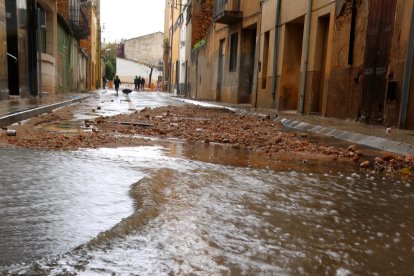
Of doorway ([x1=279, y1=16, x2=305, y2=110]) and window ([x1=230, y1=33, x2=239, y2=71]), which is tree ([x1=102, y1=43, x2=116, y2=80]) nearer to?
window ([x1=230, y1=33, x2=239, y2=71])

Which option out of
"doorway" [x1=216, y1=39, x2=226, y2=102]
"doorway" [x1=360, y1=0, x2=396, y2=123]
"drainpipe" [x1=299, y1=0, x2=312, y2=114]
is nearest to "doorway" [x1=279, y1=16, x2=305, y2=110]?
"drainpipe" [x1=299, y1=0, x2=312, y2=114]

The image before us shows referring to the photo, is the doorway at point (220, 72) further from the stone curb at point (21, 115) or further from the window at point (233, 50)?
the stone curb at point (21, 115)

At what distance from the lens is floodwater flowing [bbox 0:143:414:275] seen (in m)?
1.41

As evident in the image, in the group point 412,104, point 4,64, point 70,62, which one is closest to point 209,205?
point 412,104

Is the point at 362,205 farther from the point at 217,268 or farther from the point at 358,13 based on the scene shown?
the point at 358,13

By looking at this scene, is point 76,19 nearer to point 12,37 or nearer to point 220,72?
point 220,72

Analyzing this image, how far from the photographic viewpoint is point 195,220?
1854 millimetres

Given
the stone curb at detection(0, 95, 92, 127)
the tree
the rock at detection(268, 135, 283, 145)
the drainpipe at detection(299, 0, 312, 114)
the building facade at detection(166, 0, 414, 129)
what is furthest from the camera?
the tree

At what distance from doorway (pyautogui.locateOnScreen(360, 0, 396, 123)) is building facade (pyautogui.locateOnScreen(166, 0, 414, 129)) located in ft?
0.05

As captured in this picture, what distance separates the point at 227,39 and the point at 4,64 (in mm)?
11119

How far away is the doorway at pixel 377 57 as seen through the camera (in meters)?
7.14

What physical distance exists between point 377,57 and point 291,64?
5037 mm

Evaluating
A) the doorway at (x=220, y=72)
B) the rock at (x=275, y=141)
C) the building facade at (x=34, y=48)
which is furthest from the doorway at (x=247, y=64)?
the rock at (x=275, y=141)

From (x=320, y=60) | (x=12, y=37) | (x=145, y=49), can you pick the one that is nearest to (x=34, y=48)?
(x=12, y=37)
